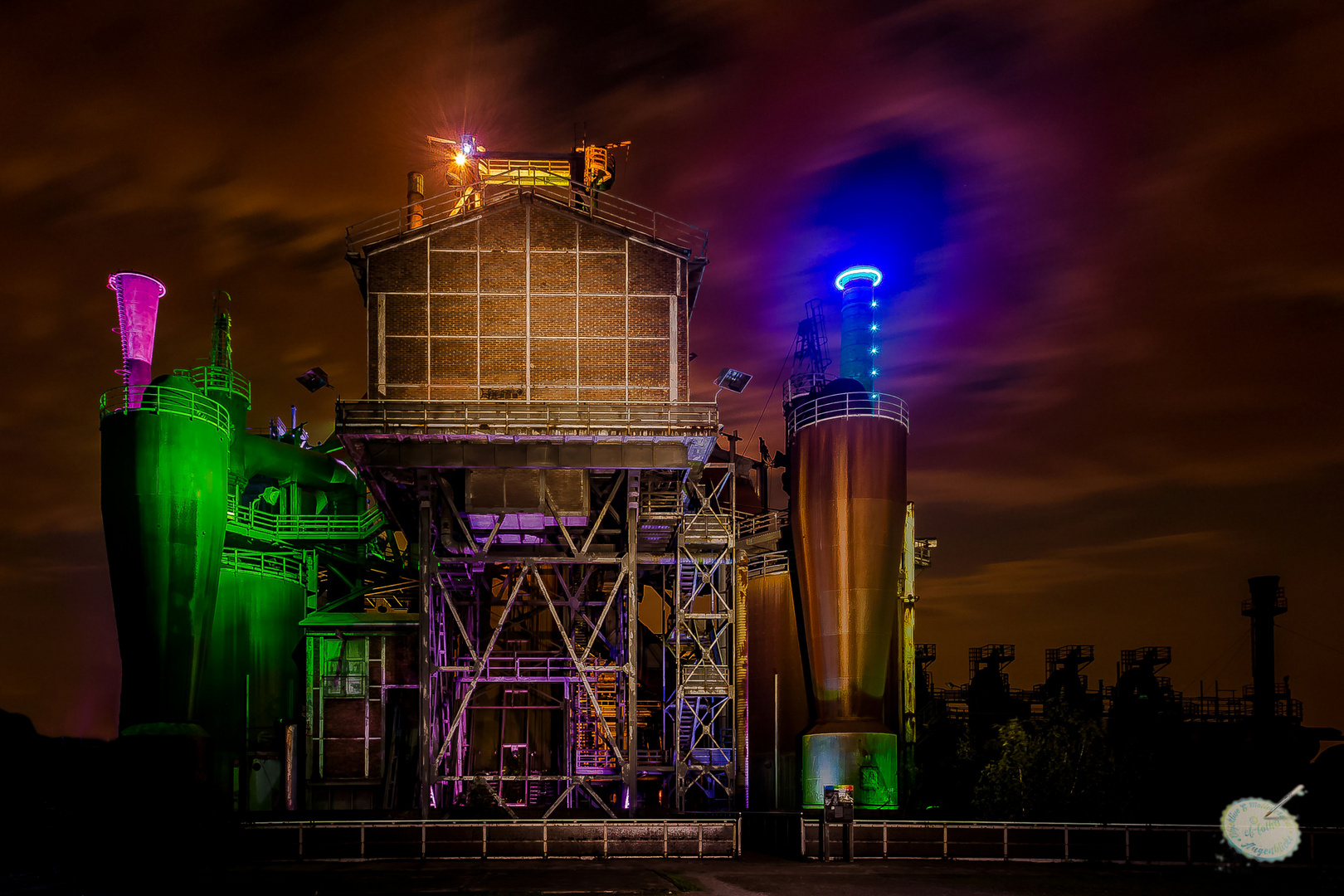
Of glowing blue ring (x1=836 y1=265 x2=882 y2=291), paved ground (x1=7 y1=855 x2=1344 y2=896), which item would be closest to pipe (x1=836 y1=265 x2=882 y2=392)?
glowing blue ring (x1=836 y1=265 x2=882 y2=291)

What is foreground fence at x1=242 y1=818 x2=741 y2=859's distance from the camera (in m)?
23.8

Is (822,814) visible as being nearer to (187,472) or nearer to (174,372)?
(187,472)

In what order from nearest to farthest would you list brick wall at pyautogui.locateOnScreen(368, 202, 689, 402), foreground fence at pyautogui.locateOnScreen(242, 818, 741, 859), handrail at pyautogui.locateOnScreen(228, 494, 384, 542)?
1. foreground fence at pyautogui.locateOnScreen(242, 818, 741, 859)
2. brick wall at pyautogui.locateOnScreen(368, 202, 689, 402)
3. handrail at pyautogui.locateOnScreen(228, 494, 384, 542)

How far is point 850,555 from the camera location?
1432 inches

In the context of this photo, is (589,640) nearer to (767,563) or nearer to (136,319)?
(767,563)

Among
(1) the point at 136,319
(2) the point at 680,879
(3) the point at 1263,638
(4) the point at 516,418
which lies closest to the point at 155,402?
(1) the point at 136,319

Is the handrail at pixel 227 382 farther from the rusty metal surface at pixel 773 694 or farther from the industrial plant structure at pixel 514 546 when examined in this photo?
the rusty metal surface at pixel 773 694

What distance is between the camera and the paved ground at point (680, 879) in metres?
19.6

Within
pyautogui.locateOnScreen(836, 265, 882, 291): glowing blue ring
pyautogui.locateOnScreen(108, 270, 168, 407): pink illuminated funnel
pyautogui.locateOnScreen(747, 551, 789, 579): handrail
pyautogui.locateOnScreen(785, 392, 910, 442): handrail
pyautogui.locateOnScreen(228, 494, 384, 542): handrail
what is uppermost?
pyautogui.locateOnScreen(836, 265, 882, 291): glowing blue ring

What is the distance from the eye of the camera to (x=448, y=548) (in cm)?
3153

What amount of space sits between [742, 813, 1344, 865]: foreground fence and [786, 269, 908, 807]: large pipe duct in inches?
381

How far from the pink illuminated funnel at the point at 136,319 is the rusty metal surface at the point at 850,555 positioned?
23009 mm

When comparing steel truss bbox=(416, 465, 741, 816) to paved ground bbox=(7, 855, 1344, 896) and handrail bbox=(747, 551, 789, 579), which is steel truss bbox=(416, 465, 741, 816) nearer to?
handrail bbox=(747, 551, 789, 579)

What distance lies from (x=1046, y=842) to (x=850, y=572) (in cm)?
1330
